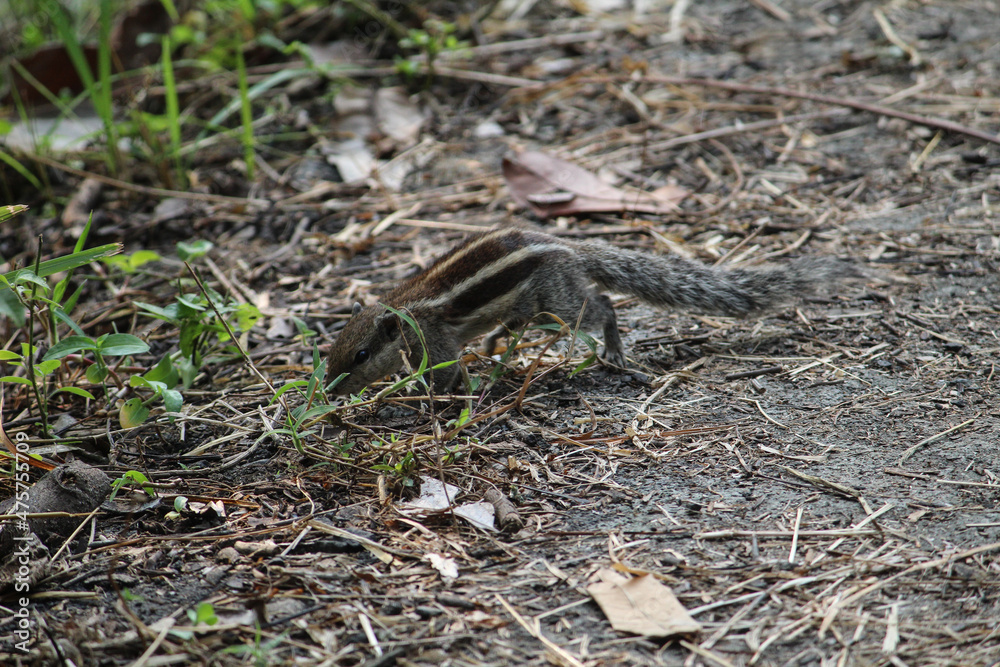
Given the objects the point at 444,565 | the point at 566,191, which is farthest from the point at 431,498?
the point at 566,191

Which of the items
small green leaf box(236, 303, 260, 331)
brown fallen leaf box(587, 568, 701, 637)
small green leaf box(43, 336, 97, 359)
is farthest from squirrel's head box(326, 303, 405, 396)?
brown fallen leaf box(587, 568, 701, 637)

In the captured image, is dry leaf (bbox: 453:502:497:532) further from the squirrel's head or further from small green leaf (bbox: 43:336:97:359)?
small green leaf (bbox: 43:336:97:359)

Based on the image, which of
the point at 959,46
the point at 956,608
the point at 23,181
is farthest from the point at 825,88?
the point at 23,181

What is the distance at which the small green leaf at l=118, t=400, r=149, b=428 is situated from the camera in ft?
11.8

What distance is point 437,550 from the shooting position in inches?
115

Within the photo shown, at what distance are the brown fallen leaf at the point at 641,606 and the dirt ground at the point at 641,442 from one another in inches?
1.6

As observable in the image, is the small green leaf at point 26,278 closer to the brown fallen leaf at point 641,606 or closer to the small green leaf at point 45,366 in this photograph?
the small green leaf at point 45,366

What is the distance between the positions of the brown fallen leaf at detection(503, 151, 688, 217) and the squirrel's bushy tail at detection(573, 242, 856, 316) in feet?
4.13

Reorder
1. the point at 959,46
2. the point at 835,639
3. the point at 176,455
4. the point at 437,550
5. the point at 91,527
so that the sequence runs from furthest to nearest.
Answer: the point at 959,46 < the point at 176,455 < the point at 91,527 < the point at 437,550 < the point at 835,639

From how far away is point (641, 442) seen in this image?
3527mm

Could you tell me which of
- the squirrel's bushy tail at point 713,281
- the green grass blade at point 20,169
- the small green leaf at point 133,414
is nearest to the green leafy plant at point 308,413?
Answer: the small green leaf at point 133,414

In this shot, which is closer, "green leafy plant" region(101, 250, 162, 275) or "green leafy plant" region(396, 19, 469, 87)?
"green leafy plant" region(101, 250, 162, 275)

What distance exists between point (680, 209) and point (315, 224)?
2.67m

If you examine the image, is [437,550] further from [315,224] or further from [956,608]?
[315,224]
